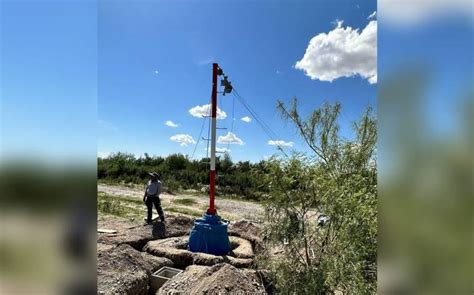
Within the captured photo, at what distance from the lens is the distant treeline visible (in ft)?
73.3

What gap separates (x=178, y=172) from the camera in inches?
1127

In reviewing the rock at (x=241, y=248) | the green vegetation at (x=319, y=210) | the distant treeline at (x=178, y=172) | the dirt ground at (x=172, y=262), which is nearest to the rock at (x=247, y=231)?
the dirt ground at (x=172, y=262)

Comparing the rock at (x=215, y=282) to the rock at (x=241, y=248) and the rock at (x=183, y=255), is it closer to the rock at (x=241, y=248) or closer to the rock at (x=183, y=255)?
the rock at (x=183, y=255)

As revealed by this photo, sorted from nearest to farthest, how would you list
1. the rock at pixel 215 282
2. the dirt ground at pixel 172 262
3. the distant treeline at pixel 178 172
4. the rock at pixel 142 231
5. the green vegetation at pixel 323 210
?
the green vegetation at pixel 323 210
the rock at pixel 215 282
the dirt ground at pixel 172 262
the rock at pixel 142 231
the distant treeline at pixel 178 172

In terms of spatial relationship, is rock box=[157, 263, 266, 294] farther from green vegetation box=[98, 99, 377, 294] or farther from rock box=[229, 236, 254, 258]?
rock box=[229, 236, 254, 258]

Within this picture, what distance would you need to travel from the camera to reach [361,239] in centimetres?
250

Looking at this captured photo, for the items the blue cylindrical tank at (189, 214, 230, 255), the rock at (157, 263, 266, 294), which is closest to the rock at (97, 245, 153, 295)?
the rock at (157, 263, 266, 294)

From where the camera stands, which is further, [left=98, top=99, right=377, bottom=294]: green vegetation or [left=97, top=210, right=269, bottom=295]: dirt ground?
[left=97, top=210, right=269, bottom=295]: dirt ground

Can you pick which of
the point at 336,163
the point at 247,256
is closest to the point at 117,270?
the point at 247,256

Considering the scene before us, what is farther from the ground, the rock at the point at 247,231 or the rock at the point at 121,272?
the rock at the point at 121,272

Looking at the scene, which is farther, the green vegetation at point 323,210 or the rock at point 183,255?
the rock at point 183,255

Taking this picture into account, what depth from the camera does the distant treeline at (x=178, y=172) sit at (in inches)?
880

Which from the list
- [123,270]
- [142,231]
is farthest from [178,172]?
[123,270]

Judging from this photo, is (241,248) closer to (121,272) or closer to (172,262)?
(172,262)
